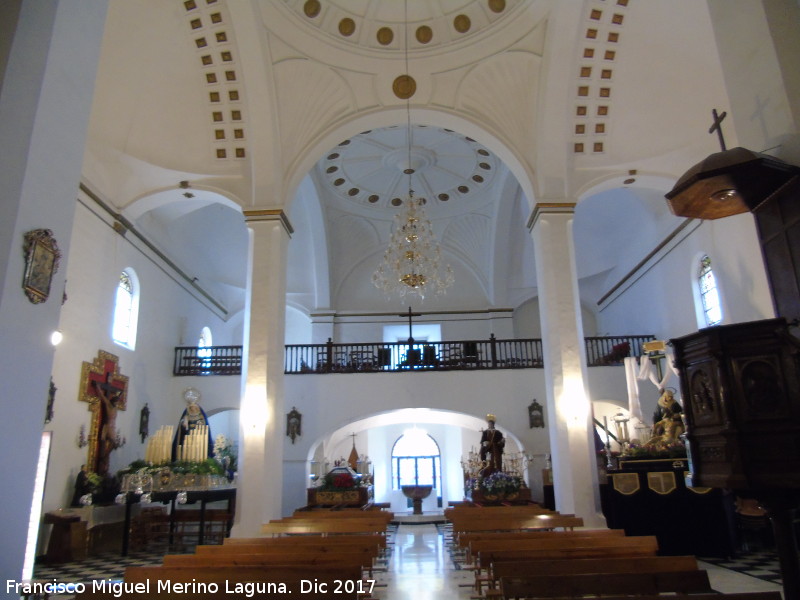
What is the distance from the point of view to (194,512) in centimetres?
1238

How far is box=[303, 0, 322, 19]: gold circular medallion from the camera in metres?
11.2

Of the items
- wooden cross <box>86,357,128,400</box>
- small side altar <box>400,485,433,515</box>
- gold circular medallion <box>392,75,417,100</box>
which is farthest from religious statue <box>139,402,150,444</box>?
gold circular medallion <box>392,75,417,100</box>

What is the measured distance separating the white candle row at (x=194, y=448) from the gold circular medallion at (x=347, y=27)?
807 centimetres

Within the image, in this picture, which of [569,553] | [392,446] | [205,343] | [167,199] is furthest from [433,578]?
[392,446]

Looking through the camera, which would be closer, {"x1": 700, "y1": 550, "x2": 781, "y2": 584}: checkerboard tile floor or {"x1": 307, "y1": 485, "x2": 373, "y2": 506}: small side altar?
{"x1": 700, "y1": 550, "x2": 781, "y2": 584}: checkerboard tile floor

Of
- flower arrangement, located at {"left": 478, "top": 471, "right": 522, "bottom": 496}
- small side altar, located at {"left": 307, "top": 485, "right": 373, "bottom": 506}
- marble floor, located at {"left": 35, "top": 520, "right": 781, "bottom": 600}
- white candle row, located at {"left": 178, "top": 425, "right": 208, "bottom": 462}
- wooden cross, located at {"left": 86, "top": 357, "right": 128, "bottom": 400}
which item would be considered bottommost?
marble floor, located at {"left": 35, "top": 520, "right": 781, "bottom": 600}

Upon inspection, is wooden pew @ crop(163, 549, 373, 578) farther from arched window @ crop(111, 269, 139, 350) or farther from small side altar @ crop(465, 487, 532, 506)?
arched window @ crop(111, 269, 139, 350)

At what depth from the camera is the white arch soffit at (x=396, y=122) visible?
40.3 feet

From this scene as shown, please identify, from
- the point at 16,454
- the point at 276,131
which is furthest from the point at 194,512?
the point at 16,454

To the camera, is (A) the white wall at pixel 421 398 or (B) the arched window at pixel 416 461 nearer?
(A) the white wall at pixel 421 398

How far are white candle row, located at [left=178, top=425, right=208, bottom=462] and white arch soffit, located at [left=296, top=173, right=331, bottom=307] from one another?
9.64 metres

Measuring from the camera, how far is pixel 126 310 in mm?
13789

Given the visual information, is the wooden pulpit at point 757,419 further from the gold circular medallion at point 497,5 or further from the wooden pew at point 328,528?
the gold circular medallion at point 497,5

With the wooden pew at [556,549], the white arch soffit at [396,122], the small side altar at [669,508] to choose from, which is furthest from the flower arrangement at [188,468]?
the small side altar at [669,508]
